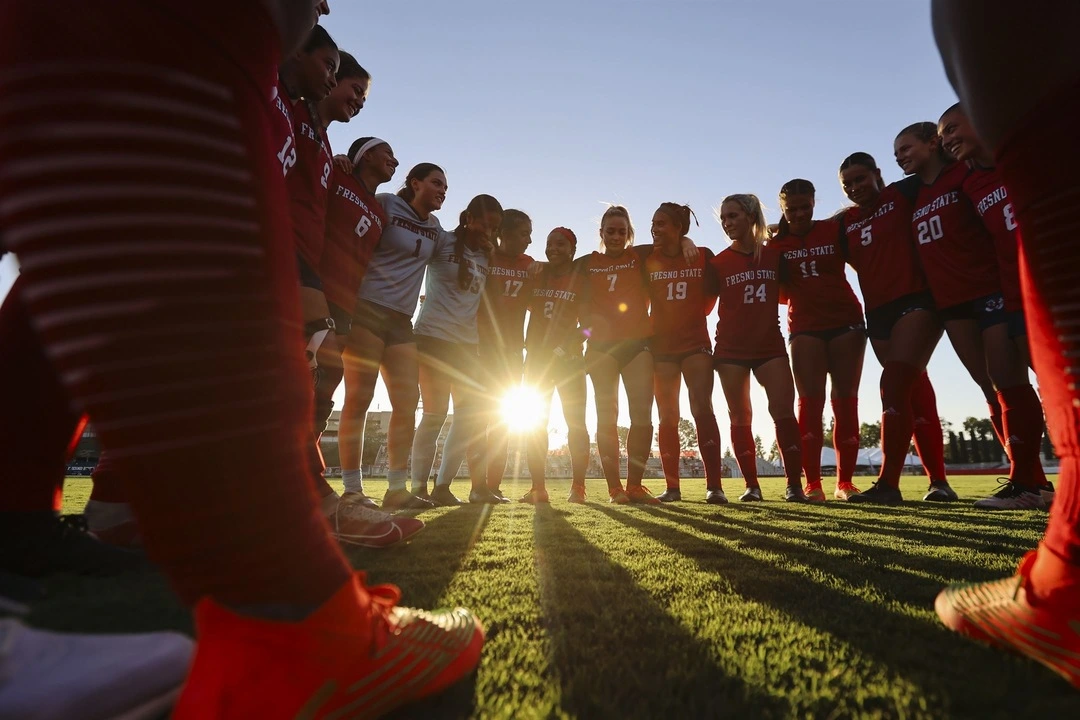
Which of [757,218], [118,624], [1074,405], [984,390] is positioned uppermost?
[757,218]

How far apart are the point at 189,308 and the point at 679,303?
485 centimetres

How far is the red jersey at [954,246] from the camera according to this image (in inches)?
152

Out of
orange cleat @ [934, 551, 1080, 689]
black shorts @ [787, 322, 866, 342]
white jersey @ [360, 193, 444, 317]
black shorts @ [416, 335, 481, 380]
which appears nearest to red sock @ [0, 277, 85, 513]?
orange cleat @ [934, 551, 1080, 689]

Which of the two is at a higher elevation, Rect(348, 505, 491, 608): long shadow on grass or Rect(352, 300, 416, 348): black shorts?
Rect(352, 300, 416, 348): black shorts

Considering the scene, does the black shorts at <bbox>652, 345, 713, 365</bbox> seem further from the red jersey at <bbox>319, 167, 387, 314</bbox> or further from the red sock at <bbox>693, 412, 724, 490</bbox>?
the red jersey at <bbox>319, 167, 387, 314</bbox>

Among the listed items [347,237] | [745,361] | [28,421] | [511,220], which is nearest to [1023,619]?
[28,421]

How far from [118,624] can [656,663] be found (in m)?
1.00

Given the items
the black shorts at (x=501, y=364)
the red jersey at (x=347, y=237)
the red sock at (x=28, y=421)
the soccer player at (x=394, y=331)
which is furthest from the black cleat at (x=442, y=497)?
the red sock at (x=28, y=421)

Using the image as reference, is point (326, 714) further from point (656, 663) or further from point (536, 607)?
point (536, 607)

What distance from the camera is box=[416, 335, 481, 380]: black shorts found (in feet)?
15.0

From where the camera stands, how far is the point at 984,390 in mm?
4426

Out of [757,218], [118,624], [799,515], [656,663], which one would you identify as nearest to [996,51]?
[656,663]

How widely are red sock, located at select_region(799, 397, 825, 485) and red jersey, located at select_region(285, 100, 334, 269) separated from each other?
4.19 meters

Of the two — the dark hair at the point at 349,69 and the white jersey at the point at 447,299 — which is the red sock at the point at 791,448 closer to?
the white jersey at the point at 447,299
